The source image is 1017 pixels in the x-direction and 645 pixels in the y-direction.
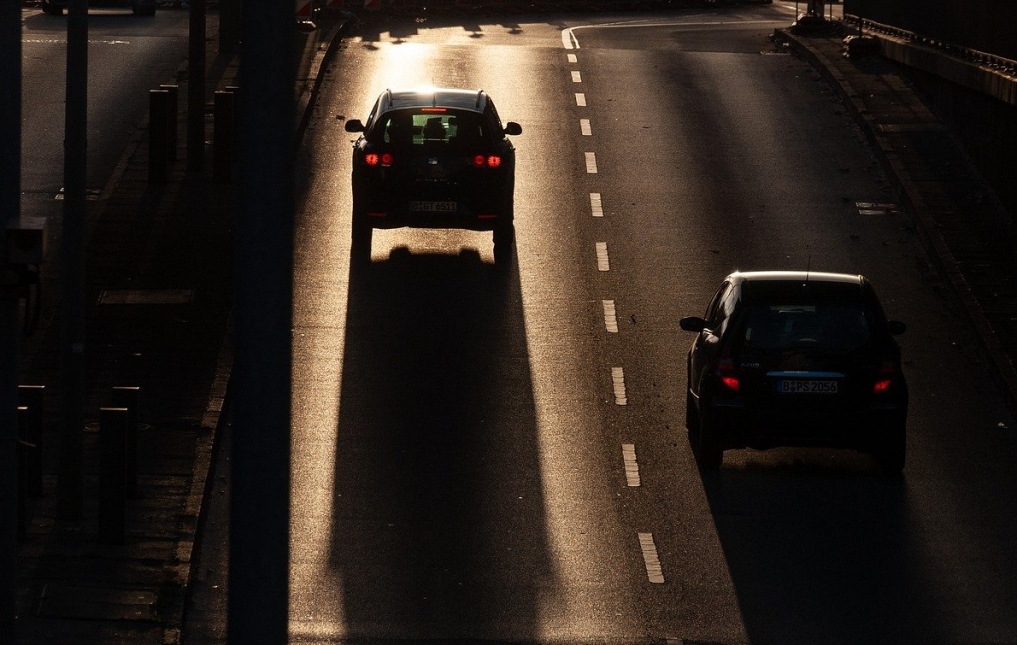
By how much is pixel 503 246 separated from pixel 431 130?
1.78 m

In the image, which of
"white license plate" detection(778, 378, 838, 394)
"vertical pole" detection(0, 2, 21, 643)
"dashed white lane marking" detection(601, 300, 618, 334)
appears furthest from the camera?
"dashed white lane marking" detection(601, 300, 618, 334)

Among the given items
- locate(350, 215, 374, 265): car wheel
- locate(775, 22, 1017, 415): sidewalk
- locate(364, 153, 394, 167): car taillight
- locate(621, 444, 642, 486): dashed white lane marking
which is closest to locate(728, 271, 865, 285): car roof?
locate(621, 444, 642, 486): dashed white lane marking

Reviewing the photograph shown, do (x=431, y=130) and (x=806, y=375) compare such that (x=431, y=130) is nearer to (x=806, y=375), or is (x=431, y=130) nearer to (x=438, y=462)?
(x=438, y=462)

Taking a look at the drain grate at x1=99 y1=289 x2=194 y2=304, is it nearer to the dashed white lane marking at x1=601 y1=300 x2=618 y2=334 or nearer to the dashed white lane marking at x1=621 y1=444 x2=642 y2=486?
the dashed white lane marking at x1=601 y1=300 x2=618 y2=334

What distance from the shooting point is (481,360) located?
17453 mm

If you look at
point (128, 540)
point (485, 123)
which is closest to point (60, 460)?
point (128, 540)

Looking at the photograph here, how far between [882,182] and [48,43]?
1990 cm

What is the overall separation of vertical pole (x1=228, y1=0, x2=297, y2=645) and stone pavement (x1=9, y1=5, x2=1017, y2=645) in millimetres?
5110

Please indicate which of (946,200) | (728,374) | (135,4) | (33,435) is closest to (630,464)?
(728,374)

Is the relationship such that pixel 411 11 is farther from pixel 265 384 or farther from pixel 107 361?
pixel 265 384

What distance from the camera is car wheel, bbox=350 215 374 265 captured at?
21.3 metres

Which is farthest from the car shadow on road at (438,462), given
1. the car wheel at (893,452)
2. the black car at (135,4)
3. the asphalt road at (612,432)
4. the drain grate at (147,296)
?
the black car at (135,4)

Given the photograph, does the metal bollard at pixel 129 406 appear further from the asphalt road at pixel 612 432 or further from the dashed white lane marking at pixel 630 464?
the dashed white lane marking at pixel 630 464

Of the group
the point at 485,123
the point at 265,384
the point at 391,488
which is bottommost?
the point at 391,488
